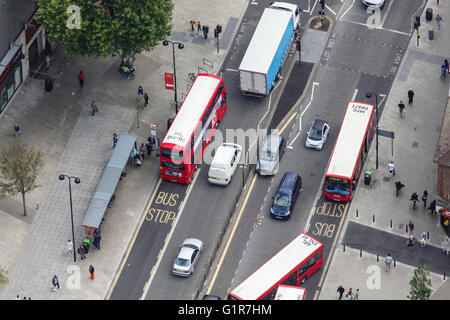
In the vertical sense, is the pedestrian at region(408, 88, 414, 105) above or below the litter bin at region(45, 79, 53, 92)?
above

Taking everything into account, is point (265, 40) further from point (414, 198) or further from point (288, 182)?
point (414, 198)

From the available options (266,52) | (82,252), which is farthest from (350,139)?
(82,252)

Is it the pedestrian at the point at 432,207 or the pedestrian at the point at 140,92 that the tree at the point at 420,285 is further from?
the pedestrian at the point at 140,92

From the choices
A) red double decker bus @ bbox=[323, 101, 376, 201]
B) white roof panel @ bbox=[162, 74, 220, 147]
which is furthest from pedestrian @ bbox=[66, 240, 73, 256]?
red double decker bus @ bbox=[323, 101, 376, 201]

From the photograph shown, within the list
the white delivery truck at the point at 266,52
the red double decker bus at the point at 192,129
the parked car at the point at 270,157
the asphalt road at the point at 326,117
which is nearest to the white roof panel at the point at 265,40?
the white delivery truck at the point at 266,52

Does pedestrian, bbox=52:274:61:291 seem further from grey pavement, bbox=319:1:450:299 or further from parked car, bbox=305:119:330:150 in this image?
parked car, bbox=305:119:330:150
